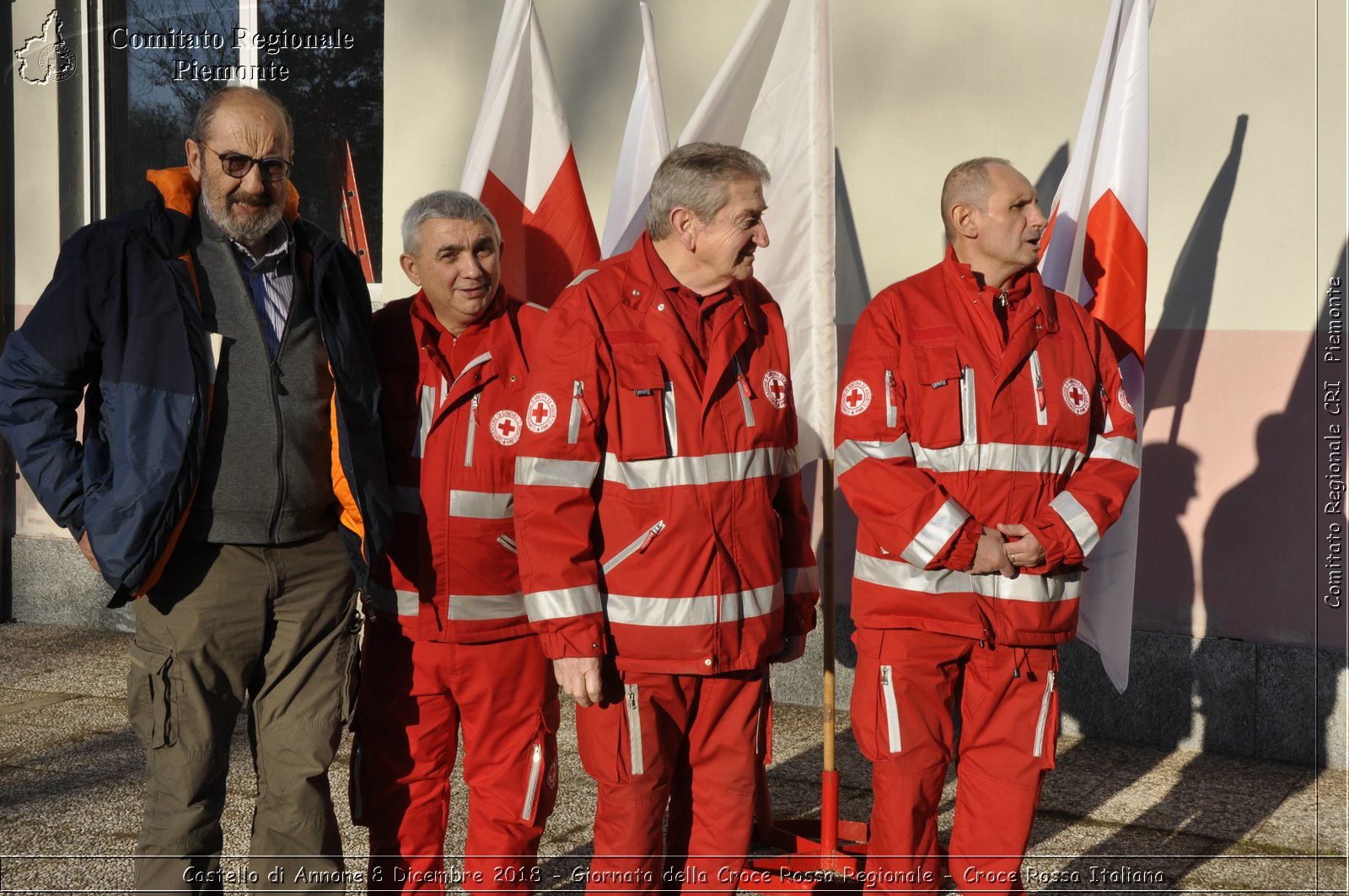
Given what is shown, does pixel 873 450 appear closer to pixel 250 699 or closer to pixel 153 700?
pixel 250 699

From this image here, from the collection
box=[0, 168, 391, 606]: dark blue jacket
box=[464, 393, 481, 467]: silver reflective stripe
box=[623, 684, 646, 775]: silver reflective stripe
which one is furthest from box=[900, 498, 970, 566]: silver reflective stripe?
box=[0, 168, 391, 606]: dark blue jacket

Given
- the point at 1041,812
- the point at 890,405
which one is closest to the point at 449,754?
the point at 890,405

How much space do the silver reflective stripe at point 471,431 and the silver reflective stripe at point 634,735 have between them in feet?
2.44

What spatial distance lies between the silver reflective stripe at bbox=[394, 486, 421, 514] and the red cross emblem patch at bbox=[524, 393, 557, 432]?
22.6 inches

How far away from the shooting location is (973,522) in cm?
321

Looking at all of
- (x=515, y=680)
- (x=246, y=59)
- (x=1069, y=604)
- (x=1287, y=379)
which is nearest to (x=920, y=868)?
(x=1069, y=604)

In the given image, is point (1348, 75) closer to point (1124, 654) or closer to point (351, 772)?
point (1124, 654)

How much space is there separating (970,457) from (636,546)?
906 mm

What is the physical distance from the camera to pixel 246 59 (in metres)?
7.63

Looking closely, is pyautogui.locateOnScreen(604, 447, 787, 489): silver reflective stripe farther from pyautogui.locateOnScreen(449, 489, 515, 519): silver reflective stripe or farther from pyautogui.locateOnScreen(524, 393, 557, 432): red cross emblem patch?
pyautogui.locateOnScreen(449, 489, 515, 519): silver reflective stripe

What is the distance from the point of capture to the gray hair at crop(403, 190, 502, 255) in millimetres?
3434

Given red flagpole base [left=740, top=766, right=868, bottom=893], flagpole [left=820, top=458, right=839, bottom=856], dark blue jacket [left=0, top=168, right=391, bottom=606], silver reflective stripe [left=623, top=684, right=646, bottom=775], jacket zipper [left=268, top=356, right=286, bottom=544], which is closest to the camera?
dark blue jacket [left=0, top=168, right=391, bottom=606]

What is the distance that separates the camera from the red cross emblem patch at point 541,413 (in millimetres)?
2957

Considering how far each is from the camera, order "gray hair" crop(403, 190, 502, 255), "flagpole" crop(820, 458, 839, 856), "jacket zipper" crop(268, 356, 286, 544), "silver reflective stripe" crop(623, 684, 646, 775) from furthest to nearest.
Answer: "flagpole" crop(820, 458, 839, 856) < "gray hair" crop(403, 190, 502, 255) < "jacket zipper" crop(268, 356, 286, 544) < "silver reflective stripe" crop(623, 684, 646, 775)
